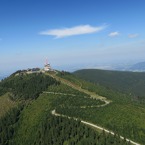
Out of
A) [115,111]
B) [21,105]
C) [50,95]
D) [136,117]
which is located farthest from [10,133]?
[136,117]

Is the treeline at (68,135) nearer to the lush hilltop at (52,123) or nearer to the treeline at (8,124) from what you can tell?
the lush hilltop at (52,123)

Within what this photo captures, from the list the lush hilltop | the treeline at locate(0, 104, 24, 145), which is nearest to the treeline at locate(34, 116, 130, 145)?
the lush hilltop

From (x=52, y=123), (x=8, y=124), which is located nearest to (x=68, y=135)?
(x=52, y=123)

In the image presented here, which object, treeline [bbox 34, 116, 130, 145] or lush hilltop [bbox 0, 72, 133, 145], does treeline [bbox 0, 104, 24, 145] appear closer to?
lush hilltop [bbox 0, 72, 133, 145]

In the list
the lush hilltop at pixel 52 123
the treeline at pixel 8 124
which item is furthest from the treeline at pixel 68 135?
the treeline at pixel 8 124

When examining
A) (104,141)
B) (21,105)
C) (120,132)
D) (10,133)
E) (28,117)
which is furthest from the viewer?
(21,105)

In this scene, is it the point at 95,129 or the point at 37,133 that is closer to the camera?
the point at 95,129

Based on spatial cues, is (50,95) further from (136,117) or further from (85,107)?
(136,117)
